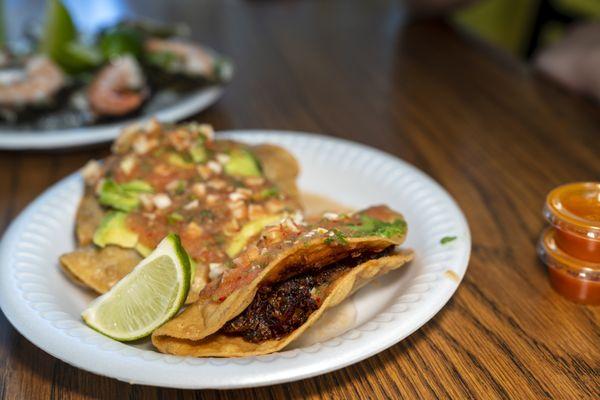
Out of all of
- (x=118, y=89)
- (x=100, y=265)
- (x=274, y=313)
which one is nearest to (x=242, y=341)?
(x=274, y=313)

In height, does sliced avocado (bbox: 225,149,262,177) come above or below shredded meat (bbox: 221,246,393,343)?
below

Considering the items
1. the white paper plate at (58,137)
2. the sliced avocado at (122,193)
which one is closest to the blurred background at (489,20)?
the white paper plate at (58,137)

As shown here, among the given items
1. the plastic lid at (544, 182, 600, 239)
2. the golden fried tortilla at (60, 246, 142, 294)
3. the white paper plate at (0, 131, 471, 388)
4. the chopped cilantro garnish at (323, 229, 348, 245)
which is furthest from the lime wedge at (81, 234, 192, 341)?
the plastic lid at (544, 182, 600, 239)

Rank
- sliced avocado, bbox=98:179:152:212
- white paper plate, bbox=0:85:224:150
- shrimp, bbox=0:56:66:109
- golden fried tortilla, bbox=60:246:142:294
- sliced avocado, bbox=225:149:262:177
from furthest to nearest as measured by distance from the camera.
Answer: shrimp, bbox=0:56:66:109 < white paper plate, bbox=0:85:224:150 < sliced avocado, bbox=225:149:262:177 < sliced avocado, bbox=98:179:152:212 < golden fried tortilla, bbox=60:246:142:294

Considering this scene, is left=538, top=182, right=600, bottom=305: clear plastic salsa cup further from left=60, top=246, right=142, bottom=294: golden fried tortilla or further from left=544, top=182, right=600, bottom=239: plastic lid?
left=60, top=246, right=142, bottom=294: golden fried tortilla

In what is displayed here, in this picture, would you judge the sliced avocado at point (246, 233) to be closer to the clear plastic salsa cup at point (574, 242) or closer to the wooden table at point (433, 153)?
the wooden table at point (433, 153)

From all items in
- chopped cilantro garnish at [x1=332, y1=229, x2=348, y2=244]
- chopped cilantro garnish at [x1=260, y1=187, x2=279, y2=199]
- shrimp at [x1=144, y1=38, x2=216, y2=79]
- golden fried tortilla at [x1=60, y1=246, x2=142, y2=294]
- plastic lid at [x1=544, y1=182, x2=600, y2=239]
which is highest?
chopped cilantro garnish at [x1=332, y1=229, x2=348, y2=244]

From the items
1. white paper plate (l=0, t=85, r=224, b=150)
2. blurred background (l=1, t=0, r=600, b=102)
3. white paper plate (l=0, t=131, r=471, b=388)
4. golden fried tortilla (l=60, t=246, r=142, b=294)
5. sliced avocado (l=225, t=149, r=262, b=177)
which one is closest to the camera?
white paper plate (l=0, t=131, r=471, b=388)

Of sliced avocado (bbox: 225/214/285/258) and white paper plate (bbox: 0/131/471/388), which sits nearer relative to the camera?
white paper plate (bbox: 0/131/471/388)
